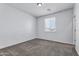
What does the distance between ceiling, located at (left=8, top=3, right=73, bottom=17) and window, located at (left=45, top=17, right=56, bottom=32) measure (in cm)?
13

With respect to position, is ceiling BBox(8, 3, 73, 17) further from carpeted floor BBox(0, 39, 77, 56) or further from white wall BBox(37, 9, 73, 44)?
carpeted floor BBox(0, 39, 77, 56)

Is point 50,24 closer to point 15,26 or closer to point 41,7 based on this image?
point 41,7

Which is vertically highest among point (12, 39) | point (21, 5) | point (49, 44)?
point (21, 5)

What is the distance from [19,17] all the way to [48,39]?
674 millimetres

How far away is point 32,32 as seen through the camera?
128cm

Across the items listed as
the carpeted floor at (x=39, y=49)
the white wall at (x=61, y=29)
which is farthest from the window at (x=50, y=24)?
the carpeted floor at (x=39, y=49)

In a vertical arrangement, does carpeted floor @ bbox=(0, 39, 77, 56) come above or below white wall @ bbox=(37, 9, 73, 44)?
below

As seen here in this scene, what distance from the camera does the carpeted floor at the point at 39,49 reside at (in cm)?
119

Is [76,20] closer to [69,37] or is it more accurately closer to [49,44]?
[69,37]

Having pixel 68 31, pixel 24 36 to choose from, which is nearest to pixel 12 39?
pixel 24 36

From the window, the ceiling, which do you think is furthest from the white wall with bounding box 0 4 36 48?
the window

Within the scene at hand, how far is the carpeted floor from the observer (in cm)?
119

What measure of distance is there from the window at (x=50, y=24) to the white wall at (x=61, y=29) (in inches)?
2.2

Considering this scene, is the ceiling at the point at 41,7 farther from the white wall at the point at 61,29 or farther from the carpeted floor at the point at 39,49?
the carpeted floor at the point at 39,49
